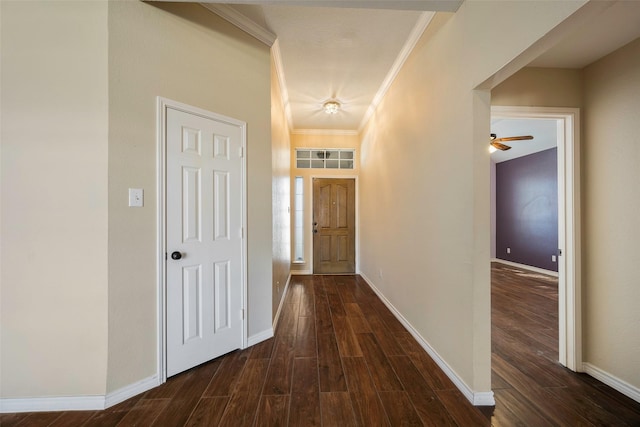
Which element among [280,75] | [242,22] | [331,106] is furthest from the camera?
[331,106]

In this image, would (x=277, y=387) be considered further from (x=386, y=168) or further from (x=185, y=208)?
(x=386, y=168)

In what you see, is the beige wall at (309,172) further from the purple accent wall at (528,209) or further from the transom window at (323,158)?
the purple accent wall at (528,209)

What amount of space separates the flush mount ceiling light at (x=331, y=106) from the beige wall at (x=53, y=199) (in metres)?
2.67

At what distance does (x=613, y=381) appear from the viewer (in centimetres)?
168

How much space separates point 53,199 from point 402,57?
3238 mm

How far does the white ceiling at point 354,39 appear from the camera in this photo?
1620 mm

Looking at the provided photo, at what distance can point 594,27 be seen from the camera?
153 centimetres

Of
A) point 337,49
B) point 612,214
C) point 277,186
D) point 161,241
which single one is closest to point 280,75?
point 337,49

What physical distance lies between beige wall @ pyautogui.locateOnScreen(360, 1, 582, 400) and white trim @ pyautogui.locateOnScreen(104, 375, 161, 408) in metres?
2.17

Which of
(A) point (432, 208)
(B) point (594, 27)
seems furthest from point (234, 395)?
(B) point (594, 27)

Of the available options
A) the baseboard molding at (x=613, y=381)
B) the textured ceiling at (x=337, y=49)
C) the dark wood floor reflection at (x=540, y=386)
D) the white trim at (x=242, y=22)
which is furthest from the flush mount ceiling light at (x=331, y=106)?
the baseboard molding at (x=613, y=381)

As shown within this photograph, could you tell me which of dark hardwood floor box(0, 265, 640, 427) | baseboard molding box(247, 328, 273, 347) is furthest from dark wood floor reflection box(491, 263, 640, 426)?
baseboard molding box(247, 328, 273, 347)

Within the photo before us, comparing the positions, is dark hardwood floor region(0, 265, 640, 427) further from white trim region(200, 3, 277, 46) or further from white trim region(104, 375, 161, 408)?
white trim region(200, 3, 277, 46)

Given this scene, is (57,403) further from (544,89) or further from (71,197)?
(544,89)
